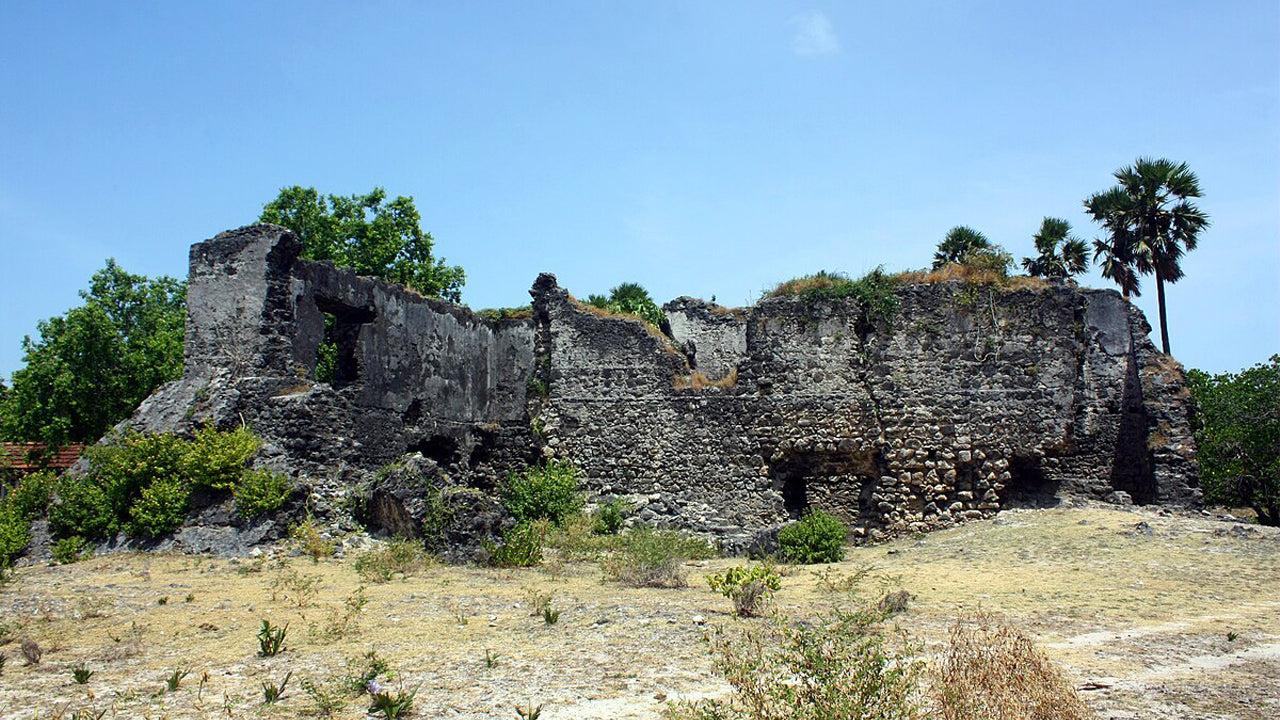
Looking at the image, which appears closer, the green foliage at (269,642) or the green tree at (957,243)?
the green foliage at (269,642)

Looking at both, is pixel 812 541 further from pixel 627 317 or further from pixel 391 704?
pixel 391 704

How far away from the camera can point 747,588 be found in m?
9.15

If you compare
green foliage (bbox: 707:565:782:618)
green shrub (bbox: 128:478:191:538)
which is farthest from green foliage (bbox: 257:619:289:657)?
green shrub (bbox: 128:478:191:538)

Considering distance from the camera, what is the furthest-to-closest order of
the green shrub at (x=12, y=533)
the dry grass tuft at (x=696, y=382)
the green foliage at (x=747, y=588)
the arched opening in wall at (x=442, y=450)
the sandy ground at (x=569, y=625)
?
the dry grass tuft at (x=696, y=382), the arched opening in wall at (x=442, y=450), the green shrub at (x=12, y=533), the green foliage at (x=747, y=588), the sandy ground at (x=569, y=625)

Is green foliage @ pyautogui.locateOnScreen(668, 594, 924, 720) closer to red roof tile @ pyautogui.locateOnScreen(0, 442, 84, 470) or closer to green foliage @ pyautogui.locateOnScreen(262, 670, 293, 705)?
green foliage @ pyautogui.locateOnScreen(262, 670, 293, 705)

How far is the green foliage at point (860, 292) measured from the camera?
56.2 ft

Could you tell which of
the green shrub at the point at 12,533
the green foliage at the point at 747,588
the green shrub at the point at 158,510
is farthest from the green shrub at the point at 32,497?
the green foliage at the point at 747,588

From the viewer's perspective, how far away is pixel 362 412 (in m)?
16.0

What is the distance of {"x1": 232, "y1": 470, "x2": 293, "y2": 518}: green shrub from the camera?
13.3 m

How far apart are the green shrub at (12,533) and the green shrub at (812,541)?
10640 millimetres

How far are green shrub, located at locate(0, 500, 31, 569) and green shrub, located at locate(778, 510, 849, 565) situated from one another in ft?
34.9

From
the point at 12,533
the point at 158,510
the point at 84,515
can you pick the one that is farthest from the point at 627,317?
the point at 12,533

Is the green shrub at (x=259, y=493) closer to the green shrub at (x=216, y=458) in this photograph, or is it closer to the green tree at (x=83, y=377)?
the green shrub at (x=216, y=458)

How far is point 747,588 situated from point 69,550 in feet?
31.0
